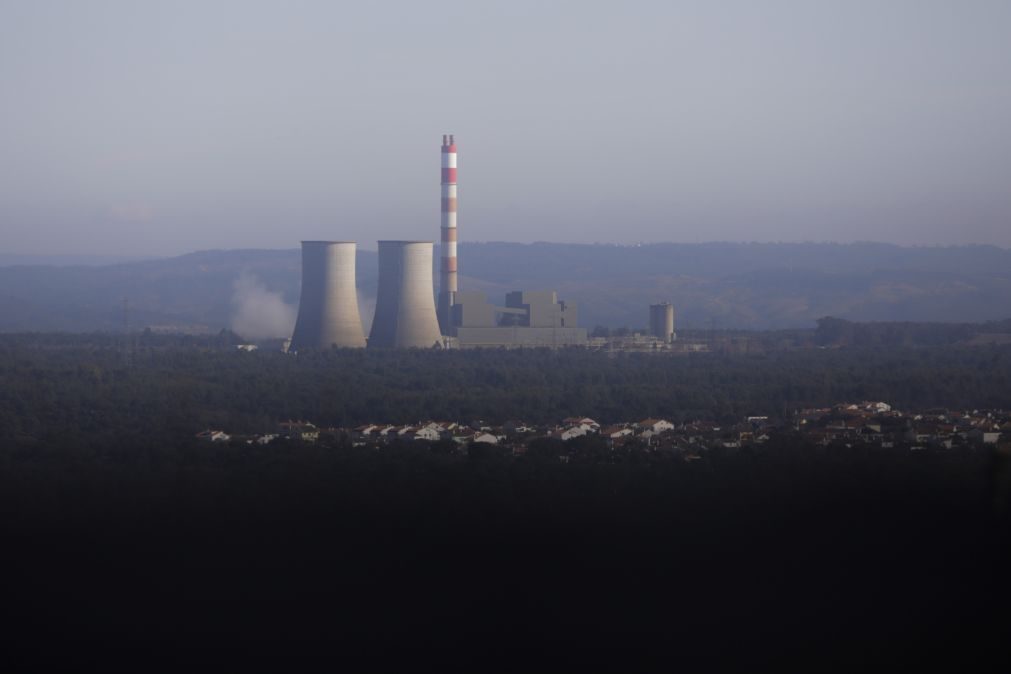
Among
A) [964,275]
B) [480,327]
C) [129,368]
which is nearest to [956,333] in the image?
[480,327]

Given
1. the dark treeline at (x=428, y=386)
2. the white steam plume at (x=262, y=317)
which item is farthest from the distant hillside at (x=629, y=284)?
the dark treeline at (x=428, y=386)

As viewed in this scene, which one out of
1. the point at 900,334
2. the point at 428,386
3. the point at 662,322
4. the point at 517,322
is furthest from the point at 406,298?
the point at 900,334

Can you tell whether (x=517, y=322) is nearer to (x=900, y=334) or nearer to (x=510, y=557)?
(x=900, y=334)

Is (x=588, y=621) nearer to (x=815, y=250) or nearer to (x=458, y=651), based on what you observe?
(x=458, y=651)

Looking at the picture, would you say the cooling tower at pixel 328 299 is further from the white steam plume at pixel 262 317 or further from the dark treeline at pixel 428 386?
the white steam plume at pixel 262 317

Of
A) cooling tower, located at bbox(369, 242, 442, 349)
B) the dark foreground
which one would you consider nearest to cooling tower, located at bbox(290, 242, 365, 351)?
cooling tower, located at bbox(369, 242, 442, 349)

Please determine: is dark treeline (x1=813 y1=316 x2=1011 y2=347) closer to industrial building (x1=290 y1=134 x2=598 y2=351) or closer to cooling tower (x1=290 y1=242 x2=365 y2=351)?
industrial building (x1=290 y1=134 x2=598 y2=351)
